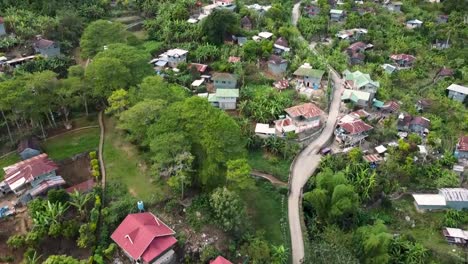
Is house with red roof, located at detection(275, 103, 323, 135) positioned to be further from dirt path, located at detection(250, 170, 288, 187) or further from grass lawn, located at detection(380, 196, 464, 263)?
grass lawn, located at detection(380, 196, 464, 263)

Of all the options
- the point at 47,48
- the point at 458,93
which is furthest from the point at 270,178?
the point at 47,48

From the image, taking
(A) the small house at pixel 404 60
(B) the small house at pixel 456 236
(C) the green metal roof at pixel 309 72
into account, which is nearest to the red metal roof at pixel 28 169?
(C) the green metal roof at pixel 309 72

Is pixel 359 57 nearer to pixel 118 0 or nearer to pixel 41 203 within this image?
pixel 118 0

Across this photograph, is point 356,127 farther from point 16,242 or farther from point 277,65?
point 16,242

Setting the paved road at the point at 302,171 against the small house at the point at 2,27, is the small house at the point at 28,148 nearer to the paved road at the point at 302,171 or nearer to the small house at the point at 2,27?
the small house at the point at 2,27

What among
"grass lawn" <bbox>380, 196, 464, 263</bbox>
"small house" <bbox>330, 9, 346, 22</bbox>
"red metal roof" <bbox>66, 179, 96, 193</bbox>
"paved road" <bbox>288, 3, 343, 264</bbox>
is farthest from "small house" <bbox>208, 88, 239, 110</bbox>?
"small house" <bbox>330, 9, 346, 22</bbox>

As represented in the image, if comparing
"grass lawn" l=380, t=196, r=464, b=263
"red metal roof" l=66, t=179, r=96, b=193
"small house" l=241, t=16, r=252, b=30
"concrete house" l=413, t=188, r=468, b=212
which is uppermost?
"small house" l=241, t=16, r=252, b=30
